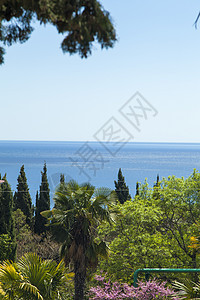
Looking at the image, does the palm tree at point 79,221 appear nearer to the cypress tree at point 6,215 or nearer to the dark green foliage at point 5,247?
the dark green foliage at point 5,247

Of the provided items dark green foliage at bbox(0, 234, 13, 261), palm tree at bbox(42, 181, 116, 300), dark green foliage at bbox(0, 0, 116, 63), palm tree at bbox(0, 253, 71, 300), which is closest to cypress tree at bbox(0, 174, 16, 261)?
dark green foliage at bbox(0, 234, 13, 261)

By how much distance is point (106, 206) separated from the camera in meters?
13.4

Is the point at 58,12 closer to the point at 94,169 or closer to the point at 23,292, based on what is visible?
the point at 23,292

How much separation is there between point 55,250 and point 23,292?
550 inches

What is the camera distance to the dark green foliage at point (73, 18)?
12.6ft

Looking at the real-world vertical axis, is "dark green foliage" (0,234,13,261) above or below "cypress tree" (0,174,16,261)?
below

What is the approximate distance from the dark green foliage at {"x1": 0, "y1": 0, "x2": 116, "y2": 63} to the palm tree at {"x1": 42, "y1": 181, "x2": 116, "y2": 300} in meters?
9.45

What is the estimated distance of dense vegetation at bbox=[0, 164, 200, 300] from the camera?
32.8 ft

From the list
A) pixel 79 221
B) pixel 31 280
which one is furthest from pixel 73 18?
pixel 79 221

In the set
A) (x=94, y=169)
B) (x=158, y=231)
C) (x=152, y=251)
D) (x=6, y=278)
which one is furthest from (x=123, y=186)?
(x=94, y=169)

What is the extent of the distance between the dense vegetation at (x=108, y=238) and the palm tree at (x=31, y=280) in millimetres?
26

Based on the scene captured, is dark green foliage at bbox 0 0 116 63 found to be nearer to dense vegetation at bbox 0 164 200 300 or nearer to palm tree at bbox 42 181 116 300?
dense vegetation at bbox 0 164 200 300

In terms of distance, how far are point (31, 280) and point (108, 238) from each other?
42.8ft

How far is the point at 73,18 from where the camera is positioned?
156 inches
